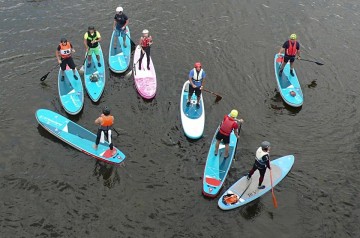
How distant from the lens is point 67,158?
16.0 m

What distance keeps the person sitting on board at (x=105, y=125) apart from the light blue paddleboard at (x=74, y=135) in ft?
0.91

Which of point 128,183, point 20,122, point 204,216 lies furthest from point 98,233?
Result: point 20,122

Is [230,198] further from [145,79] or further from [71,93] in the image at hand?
[71,93]

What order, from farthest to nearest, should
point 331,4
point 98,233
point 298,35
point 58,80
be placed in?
point 331,4 → point 298,35 → point 58,80 → point 98,233

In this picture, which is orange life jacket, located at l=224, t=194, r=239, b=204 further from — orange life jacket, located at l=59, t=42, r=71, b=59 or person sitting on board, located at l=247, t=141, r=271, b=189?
orange life jacket, located at l=59, t=42, r=71, b=59

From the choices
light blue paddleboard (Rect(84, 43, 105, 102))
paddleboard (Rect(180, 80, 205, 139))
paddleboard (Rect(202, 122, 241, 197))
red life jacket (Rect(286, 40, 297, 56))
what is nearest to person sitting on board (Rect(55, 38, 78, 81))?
light blue paddleboard (Rect(84, 43, 105, 102))

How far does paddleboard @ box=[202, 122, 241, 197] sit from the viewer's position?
14742 millimetres

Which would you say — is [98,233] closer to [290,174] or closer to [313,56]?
[290,174]

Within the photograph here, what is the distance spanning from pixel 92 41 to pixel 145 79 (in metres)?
3.25

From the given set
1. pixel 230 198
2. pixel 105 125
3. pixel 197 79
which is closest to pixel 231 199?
pixel 230 198

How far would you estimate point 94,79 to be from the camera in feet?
63.2

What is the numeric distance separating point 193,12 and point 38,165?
15.1m

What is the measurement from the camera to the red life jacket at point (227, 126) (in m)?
15.0

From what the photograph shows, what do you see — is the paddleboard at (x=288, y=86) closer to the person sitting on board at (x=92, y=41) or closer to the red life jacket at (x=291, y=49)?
the red life jacket at (x=291, y=49)
